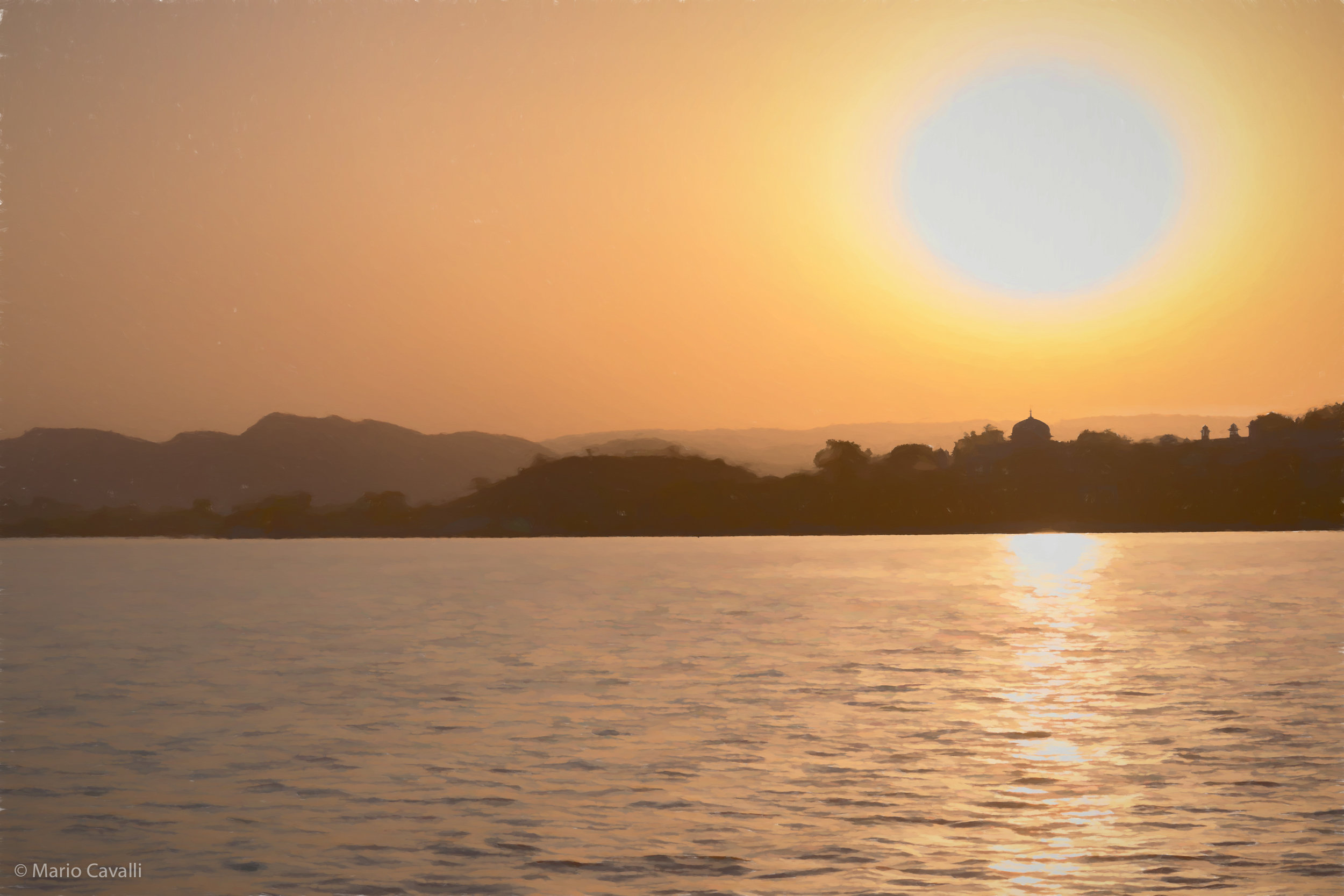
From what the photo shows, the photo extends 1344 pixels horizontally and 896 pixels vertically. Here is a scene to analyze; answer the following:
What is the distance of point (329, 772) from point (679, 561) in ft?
525

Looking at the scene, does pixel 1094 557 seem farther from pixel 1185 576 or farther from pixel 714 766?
pixel 714 766

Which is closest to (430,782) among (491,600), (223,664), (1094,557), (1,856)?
(1,856)

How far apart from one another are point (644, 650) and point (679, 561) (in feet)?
445

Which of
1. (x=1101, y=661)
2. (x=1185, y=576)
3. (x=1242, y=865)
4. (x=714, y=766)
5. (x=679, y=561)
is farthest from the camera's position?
(x=679, y=561)

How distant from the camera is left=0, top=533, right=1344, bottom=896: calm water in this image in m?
16.9

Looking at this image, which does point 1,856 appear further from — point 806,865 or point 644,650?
point 644,650

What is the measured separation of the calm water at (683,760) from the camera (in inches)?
666

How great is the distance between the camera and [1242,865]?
16688 mm

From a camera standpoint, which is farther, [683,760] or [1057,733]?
[1057,733]

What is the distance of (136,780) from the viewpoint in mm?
22406

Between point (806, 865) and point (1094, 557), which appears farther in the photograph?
point (1094, 557)

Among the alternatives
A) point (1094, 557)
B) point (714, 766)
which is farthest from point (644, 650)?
point (1094, 557)

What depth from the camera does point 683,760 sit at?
78.9 ft

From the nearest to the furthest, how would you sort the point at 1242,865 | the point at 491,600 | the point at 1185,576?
1. the point at 1242,865
2. the point at 491,600
3. the point at 1185,576
